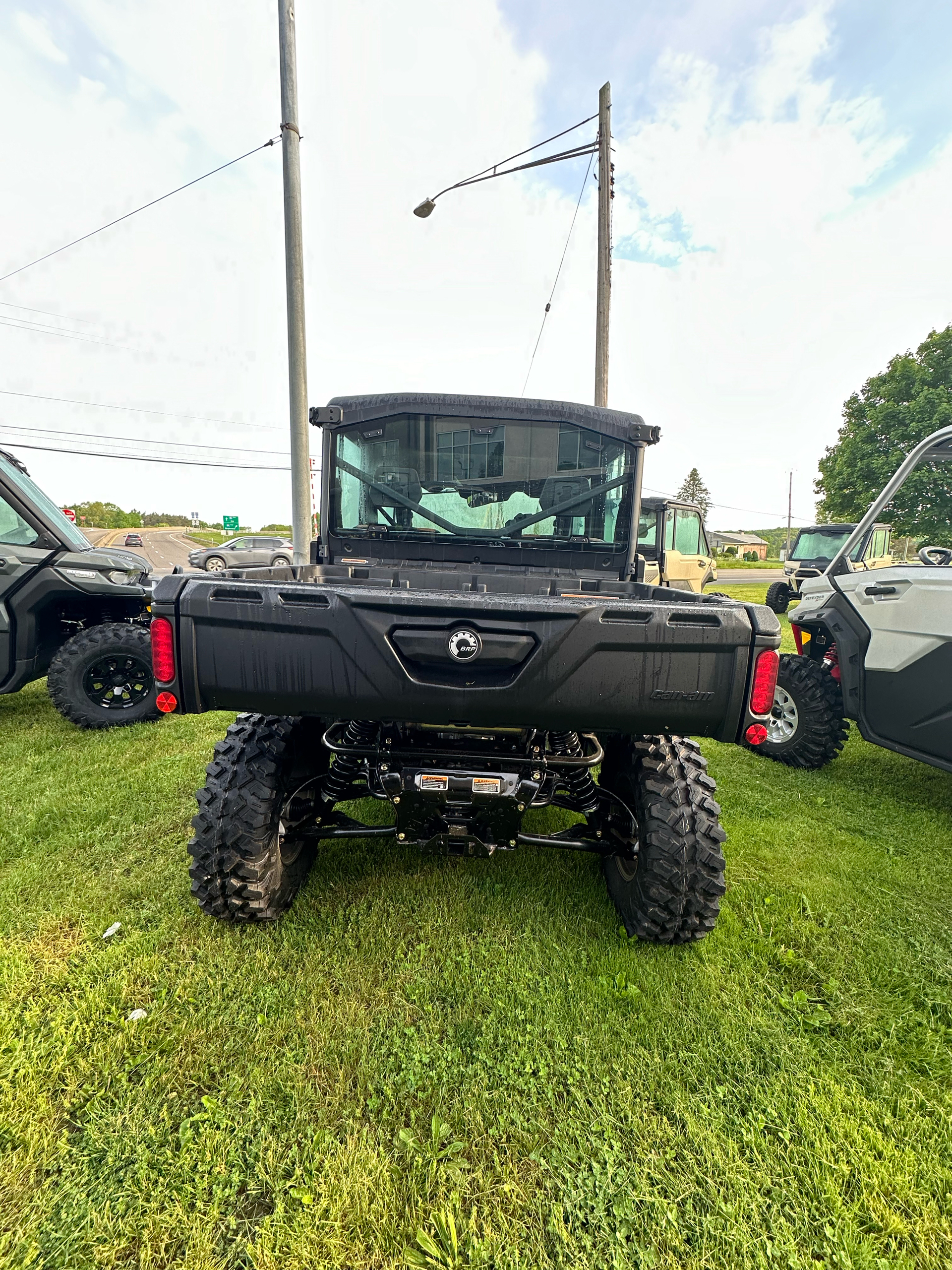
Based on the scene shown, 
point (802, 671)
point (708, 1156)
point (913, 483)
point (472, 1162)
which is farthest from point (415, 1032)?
point (913, 483)

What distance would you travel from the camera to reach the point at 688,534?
454 inches

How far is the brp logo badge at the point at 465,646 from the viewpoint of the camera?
67.4 inches

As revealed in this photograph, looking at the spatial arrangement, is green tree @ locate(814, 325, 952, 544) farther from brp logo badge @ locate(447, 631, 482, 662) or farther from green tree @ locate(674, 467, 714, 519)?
green tree @ locate(674, 467, 714, 519)

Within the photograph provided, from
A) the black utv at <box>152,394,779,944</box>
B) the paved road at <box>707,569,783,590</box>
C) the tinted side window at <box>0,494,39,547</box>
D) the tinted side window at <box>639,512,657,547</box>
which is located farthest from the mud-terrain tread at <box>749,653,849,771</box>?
the paved road at <box>707,569,783,590</box>

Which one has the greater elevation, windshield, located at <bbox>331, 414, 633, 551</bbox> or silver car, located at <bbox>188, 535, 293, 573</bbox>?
windshield, located at <bbox>331, 414, 633, 551</bbox>

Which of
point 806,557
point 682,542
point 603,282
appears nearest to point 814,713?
point 682,542

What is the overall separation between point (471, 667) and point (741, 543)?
8946 centimetres

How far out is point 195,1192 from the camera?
1384 mm

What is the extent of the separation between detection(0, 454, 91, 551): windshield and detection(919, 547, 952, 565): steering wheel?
6371 millimetres

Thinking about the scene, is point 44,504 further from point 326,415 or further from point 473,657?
point 473,657

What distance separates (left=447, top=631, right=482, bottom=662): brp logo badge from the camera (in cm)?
171

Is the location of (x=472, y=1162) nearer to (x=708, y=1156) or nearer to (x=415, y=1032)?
(x=415, y=1032)

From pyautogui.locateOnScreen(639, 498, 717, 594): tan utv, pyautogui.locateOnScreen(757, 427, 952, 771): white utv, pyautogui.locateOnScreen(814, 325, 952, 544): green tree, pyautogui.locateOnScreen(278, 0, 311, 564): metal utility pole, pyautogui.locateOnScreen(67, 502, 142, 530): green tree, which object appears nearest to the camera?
pyautogui.locateOnScreen(757, 427, 952, 771): white utv

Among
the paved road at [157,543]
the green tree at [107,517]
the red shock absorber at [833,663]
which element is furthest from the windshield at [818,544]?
the green tree at [107,517]
